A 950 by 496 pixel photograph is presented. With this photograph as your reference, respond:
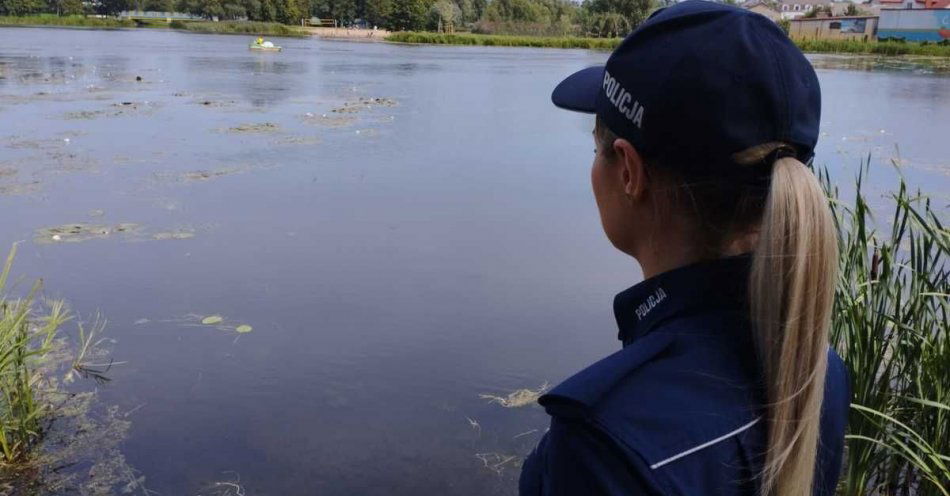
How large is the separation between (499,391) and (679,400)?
9.23 ft

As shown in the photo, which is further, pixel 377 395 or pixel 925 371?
pixel 377 395

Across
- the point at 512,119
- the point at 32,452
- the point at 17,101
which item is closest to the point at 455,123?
the point at 512,119

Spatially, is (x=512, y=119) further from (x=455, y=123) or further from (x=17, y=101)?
(x=17, y=101)

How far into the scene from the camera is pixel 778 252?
742 millimetres

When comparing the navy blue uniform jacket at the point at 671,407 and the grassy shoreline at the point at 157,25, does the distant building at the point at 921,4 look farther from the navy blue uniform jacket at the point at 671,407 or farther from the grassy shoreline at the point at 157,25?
the navy blue uniform jacket at the point at 671,407

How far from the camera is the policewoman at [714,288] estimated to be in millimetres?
688

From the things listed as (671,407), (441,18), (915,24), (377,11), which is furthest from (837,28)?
(671,407)

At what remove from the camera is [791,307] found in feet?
2.45

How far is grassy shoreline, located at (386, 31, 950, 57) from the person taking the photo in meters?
34.8

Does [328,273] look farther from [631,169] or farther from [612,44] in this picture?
[612,44]

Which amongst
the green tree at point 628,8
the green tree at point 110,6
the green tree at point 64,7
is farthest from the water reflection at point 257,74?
the green tree at point 110,6

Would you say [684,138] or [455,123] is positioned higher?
[684,138]

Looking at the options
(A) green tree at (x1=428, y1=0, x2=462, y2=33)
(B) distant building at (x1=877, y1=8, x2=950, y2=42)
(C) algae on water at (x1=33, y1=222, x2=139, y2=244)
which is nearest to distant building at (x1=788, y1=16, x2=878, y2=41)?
(B) distant building at (x1=877, y1=8, x2=950, y2=42)

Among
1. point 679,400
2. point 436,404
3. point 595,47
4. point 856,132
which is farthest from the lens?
point 595,47
